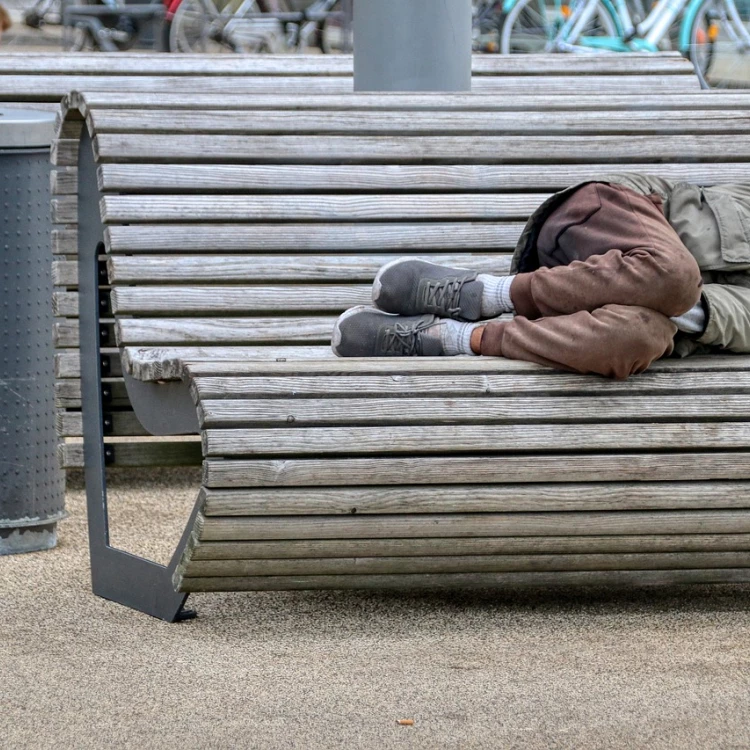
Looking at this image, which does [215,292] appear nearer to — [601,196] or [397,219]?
[397,219]

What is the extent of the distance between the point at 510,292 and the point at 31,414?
4.50 ft

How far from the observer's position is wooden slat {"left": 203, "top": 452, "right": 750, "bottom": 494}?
109 inches

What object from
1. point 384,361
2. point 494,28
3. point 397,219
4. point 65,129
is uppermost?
point 494,28

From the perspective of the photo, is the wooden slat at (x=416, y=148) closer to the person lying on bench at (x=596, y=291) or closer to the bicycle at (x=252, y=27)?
the person lying on bench at (x=596, y=291)

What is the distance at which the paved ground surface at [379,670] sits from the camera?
240 cm

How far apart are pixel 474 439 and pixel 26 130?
154 centimetres

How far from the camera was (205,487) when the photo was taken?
2.76 metres

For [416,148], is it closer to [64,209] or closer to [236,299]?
[236,299]

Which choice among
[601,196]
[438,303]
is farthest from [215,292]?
[601,196]

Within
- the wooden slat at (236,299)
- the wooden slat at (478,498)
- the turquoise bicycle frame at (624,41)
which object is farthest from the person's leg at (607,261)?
the turquoise bicycle frame at (624,41)

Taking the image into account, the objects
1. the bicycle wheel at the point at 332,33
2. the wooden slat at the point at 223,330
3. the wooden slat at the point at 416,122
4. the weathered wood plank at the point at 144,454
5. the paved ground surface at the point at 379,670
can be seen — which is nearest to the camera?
the paved ground surface at the point at 379,670

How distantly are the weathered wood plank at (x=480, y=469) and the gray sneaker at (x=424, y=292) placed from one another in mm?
436

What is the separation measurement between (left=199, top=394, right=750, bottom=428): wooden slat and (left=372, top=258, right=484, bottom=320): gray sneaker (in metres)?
0.34

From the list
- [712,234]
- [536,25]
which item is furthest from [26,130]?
[536,25]
